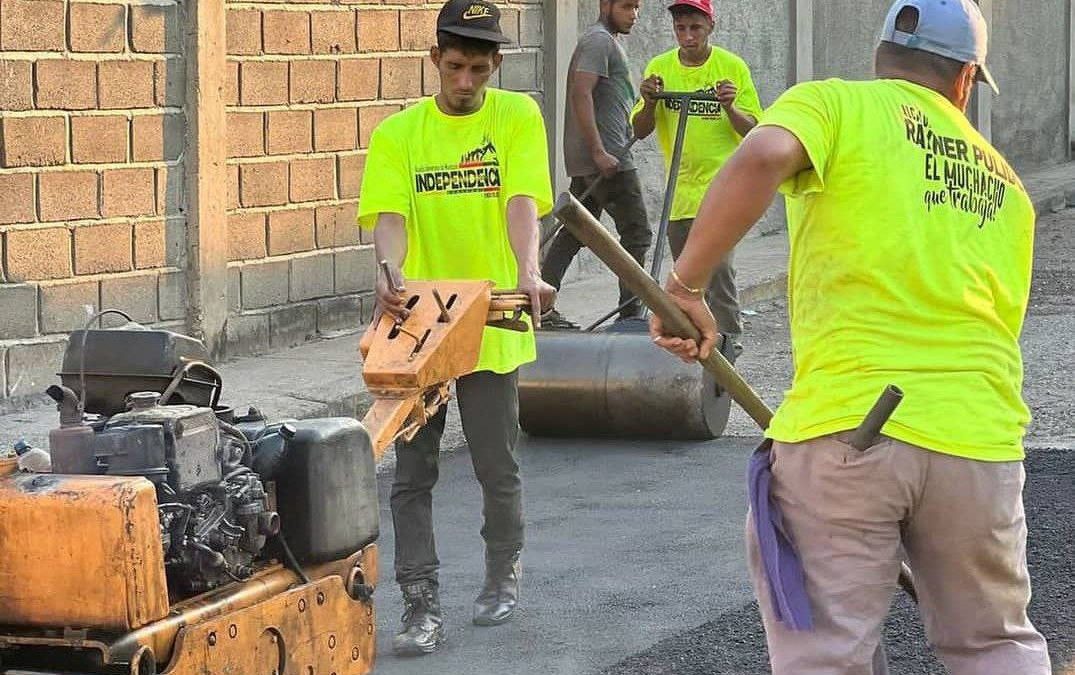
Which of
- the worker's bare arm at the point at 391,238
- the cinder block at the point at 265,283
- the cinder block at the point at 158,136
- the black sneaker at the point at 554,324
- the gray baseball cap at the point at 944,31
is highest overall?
the gray baseball cap at the point at 944,31

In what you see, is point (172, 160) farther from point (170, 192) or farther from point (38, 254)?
point (38, 254)

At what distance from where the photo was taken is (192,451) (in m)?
3.97

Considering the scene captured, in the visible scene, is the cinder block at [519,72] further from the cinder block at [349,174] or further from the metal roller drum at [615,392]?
the metal roller drum at [615,392]

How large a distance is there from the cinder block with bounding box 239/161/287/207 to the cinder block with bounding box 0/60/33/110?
5.12ft

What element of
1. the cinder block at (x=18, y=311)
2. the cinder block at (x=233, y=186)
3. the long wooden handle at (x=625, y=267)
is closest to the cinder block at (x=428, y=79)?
the cinder block at (x=233, y=186)

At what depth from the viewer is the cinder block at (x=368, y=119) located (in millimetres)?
11016

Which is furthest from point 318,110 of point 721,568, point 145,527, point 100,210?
point 145,527

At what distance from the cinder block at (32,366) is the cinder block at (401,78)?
2.97 meters

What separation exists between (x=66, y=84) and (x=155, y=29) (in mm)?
684

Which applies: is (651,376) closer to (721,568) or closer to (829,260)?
(721,568)

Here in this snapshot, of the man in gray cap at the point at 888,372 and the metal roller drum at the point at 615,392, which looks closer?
the man in gray cap at the point at 888,372

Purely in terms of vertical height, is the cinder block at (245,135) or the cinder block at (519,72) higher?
the cinder block at (519,72)

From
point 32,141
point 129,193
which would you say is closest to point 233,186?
point 129,193

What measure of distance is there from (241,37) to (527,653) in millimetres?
5148
